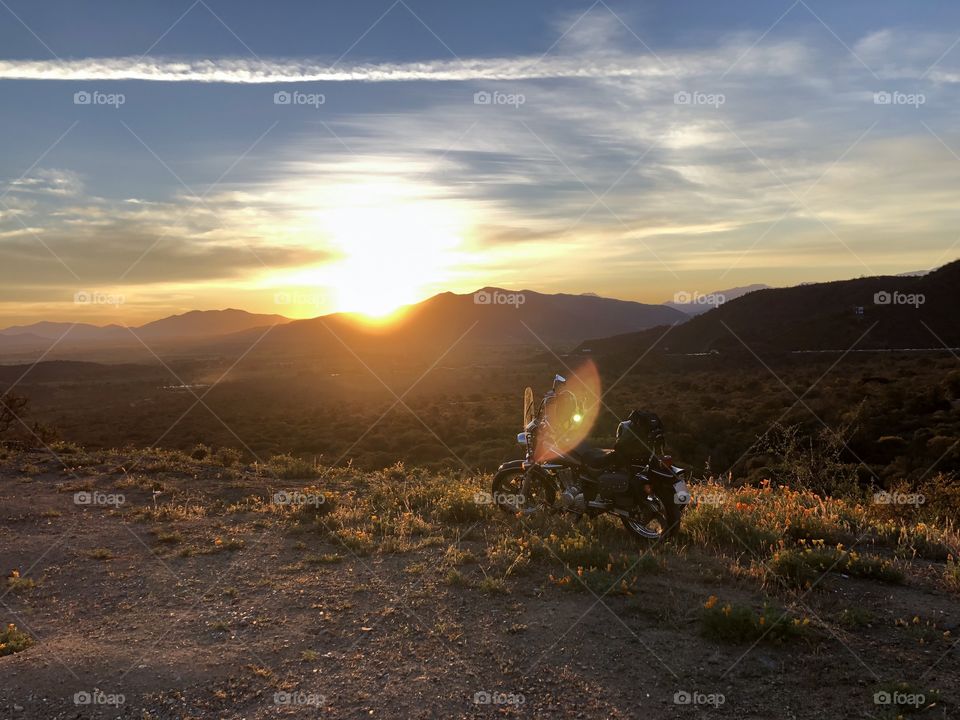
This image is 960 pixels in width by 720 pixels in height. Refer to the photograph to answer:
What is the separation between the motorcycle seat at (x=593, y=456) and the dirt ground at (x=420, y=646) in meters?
1.36

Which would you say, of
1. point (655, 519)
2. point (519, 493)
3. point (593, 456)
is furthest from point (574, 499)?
point (519, 493)

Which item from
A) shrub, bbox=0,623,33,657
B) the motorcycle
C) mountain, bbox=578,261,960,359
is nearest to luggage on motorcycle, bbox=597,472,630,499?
the motorcycle

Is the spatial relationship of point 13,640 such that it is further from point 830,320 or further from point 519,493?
point 830,320

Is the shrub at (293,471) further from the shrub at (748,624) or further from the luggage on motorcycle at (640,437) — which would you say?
the shrub at (748,624)

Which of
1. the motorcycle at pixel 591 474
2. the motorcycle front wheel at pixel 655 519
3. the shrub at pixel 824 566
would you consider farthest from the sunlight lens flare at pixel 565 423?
the shrub at pixel 824 566

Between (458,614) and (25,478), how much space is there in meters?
10.8

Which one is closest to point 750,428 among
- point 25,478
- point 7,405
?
point 25,478

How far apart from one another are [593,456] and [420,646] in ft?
11.3

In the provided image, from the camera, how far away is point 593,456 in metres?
7.61

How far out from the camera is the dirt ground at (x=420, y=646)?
4.09 m

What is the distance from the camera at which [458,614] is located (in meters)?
5.45

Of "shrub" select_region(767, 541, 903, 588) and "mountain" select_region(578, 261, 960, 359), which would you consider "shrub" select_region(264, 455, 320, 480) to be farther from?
"mountain" select_region(578, 261, 960, 359)

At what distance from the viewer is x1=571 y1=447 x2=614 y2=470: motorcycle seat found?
7.51m

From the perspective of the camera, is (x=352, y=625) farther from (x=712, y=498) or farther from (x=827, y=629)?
(x=712, y=498)
